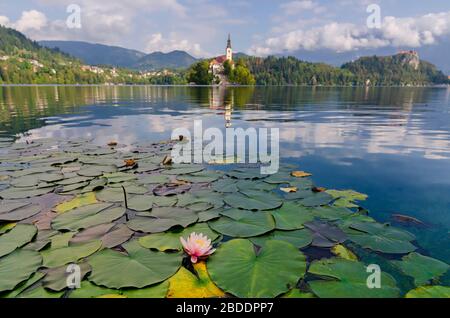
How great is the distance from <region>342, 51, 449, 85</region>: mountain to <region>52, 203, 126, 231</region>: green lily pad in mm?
162160

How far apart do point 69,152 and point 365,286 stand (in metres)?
6.88

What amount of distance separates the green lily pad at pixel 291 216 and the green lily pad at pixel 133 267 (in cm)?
133

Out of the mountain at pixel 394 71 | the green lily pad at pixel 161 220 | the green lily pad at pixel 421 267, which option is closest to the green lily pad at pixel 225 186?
the green lily pad at pixel 161 220

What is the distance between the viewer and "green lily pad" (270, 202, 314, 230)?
337 centimetres

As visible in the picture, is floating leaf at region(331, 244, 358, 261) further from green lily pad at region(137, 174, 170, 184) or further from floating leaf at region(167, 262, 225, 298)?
green lily pad at region(137, 174, 170, 184)

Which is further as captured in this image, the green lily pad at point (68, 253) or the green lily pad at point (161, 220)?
the green lily pad at point (161, 220)

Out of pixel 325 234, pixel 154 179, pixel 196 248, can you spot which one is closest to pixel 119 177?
pixel 154 179

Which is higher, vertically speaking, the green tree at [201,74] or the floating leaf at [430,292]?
the green tree at [201,74]

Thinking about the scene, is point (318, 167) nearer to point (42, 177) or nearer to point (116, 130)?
point (42, 177)

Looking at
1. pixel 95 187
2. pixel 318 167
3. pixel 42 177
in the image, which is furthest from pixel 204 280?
pixel 318 167

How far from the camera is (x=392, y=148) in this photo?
26.2 ft

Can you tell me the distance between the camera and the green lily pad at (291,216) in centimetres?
337

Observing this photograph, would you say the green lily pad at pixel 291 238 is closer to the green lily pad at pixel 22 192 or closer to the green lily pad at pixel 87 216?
the green lily pad at pixel 87 216

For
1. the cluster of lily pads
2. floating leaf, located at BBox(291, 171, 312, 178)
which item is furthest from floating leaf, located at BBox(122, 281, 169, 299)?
floating leaf, located at BBox(291, 171, 312, 178)
